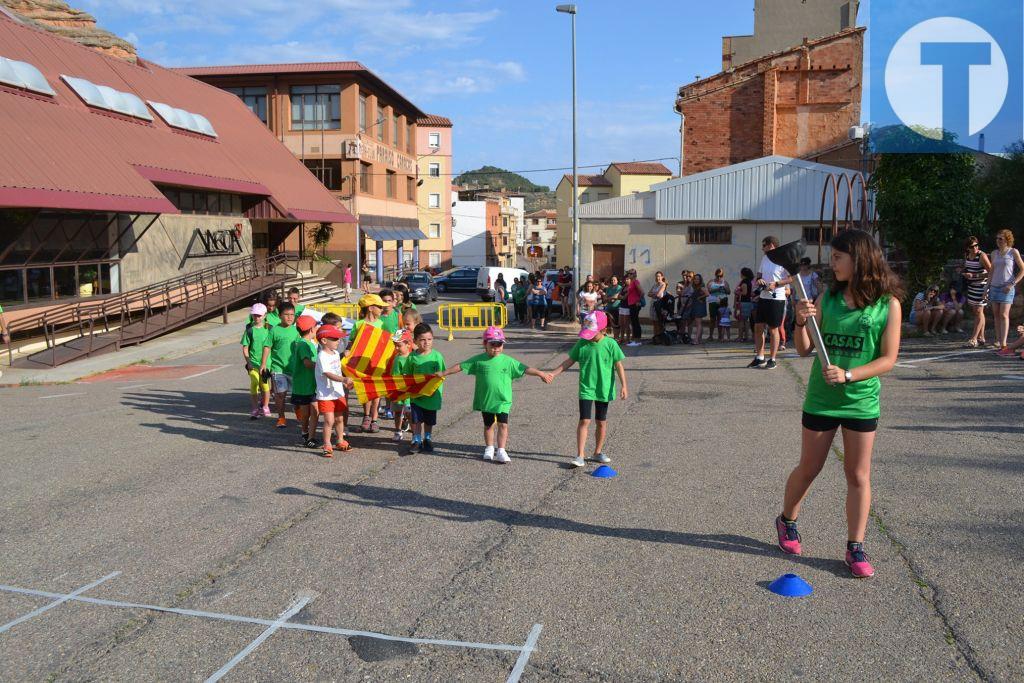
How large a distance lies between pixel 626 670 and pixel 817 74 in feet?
112

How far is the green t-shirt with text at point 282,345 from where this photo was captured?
10.8m

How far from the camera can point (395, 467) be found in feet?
28.3

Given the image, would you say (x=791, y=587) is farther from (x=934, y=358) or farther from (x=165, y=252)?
(x=165, y=252)

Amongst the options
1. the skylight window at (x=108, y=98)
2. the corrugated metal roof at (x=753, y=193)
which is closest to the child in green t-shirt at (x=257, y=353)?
the corrugated metal roof at (x=753, y=193)

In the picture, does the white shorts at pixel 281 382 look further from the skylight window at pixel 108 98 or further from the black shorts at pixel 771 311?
the skylight window at pixel 108 98

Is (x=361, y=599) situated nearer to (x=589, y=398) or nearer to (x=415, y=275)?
(x=589, y=398)

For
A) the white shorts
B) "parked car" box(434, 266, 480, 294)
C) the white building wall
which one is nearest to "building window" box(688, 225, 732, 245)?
the white shorts

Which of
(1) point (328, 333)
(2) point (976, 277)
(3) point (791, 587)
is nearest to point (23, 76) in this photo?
(1) point (328, 333)

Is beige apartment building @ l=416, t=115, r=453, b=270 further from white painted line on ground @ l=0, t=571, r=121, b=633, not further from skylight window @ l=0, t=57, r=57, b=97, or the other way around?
white painted line on ground @ l=0, t=571, r=121, b=633

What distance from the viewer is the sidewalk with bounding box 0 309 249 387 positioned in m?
17.4

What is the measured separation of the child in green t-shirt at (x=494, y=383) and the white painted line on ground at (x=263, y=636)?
139 inches

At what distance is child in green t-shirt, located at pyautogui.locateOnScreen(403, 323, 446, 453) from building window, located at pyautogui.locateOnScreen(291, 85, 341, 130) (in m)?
41.7

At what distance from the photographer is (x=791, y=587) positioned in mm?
5059

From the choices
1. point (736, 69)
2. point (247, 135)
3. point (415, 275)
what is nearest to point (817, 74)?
point (736, 69)
